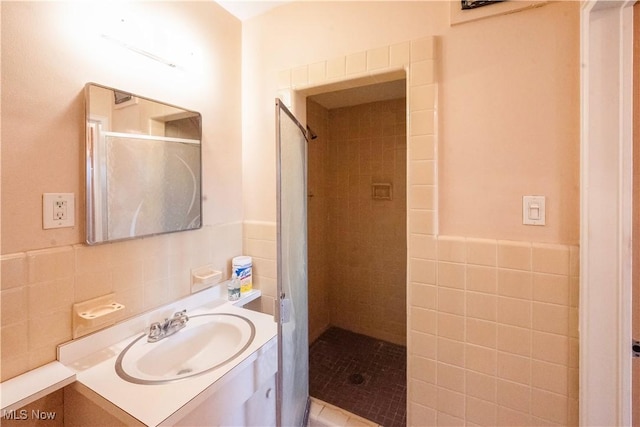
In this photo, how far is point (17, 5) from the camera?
82 cm

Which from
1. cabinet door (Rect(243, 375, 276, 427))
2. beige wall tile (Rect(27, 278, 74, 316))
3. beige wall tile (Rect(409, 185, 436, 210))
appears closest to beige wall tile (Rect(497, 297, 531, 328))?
beige wall tile (Rect(409, 185, 436, 210))

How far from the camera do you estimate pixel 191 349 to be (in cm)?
118

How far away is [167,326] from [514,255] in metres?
1.40

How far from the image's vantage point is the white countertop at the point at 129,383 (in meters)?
0.76

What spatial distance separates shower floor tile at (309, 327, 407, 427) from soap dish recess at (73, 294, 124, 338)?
1.31 m

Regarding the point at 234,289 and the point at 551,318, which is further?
the point at 234,289

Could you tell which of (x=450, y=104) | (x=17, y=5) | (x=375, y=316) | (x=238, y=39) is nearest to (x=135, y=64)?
(x=17, y=5)

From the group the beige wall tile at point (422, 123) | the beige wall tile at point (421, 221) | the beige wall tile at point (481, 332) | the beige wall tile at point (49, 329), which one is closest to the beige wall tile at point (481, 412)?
the beige wall tile at point (481, 332)

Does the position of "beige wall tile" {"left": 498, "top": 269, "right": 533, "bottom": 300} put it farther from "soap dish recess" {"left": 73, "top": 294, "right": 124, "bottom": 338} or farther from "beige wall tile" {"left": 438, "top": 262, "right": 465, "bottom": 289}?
"soap dish recess" {"left": 73, "top": 294, "right": 124, "bottom": 338}

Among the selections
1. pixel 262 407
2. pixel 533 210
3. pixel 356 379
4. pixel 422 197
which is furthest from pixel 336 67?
pixel 356 379

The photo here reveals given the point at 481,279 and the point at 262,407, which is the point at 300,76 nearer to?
the point at 481,279

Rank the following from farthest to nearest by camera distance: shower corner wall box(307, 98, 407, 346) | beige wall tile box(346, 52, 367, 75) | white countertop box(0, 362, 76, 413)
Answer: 1. shower corner wall box(307, 98, 407, 346)
2. beige wall tile box(346, 52, 367, 75)
3. white countertop box(0, 362, 76, 413)

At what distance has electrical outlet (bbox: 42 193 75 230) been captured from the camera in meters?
0.87

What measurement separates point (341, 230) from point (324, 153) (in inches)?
29.1
